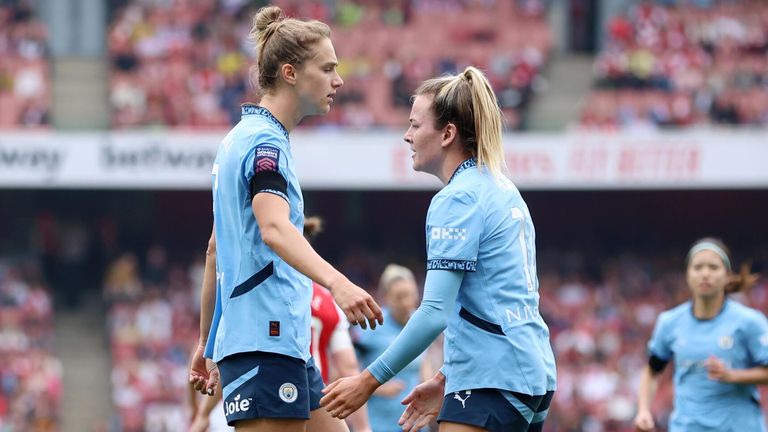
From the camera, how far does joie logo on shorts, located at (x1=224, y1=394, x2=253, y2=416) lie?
4.47 m

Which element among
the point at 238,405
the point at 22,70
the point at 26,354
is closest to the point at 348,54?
the point at 22,70

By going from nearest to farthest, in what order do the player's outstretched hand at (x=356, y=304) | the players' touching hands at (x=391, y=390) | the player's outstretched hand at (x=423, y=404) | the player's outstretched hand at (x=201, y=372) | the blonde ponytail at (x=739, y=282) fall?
the player's outstretched hand at (x=356, y=304) < the player's outstretched hand at (x=423, y=404) < the player's outstretched hand at (x=201, y=372) < the blonde ponytail at (x=739, y=282) < the players' touching hands at (x=391, y=390)

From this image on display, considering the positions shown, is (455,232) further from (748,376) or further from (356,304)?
(748,376)

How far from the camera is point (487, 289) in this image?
4.50m

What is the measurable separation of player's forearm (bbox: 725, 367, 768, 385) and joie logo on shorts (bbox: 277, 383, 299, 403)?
11.2 feet

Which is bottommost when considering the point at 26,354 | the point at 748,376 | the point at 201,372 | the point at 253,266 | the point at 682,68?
the point at 26,354

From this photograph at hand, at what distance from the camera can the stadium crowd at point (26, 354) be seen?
55.7 feet

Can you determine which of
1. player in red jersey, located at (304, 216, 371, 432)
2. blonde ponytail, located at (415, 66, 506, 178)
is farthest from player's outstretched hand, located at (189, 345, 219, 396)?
player in red jersey, located at (304, 216, 371, 432)

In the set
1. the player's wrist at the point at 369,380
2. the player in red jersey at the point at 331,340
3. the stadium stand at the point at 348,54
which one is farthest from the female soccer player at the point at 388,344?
the stadium stand at the point at 348,54

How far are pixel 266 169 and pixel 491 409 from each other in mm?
1106

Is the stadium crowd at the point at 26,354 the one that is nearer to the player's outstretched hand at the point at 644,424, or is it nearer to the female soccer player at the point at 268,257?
the player's outstretched hand at the point at 644,424

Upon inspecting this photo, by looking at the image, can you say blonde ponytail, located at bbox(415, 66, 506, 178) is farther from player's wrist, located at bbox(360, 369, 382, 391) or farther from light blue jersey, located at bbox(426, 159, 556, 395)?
player's wrist, located at bbox(360, 369, 382, 391)

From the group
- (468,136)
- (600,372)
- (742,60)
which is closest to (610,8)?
(742,60)

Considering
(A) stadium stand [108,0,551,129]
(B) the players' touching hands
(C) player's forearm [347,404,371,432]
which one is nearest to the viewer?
(C) player's forearm [347,404,371,432]
